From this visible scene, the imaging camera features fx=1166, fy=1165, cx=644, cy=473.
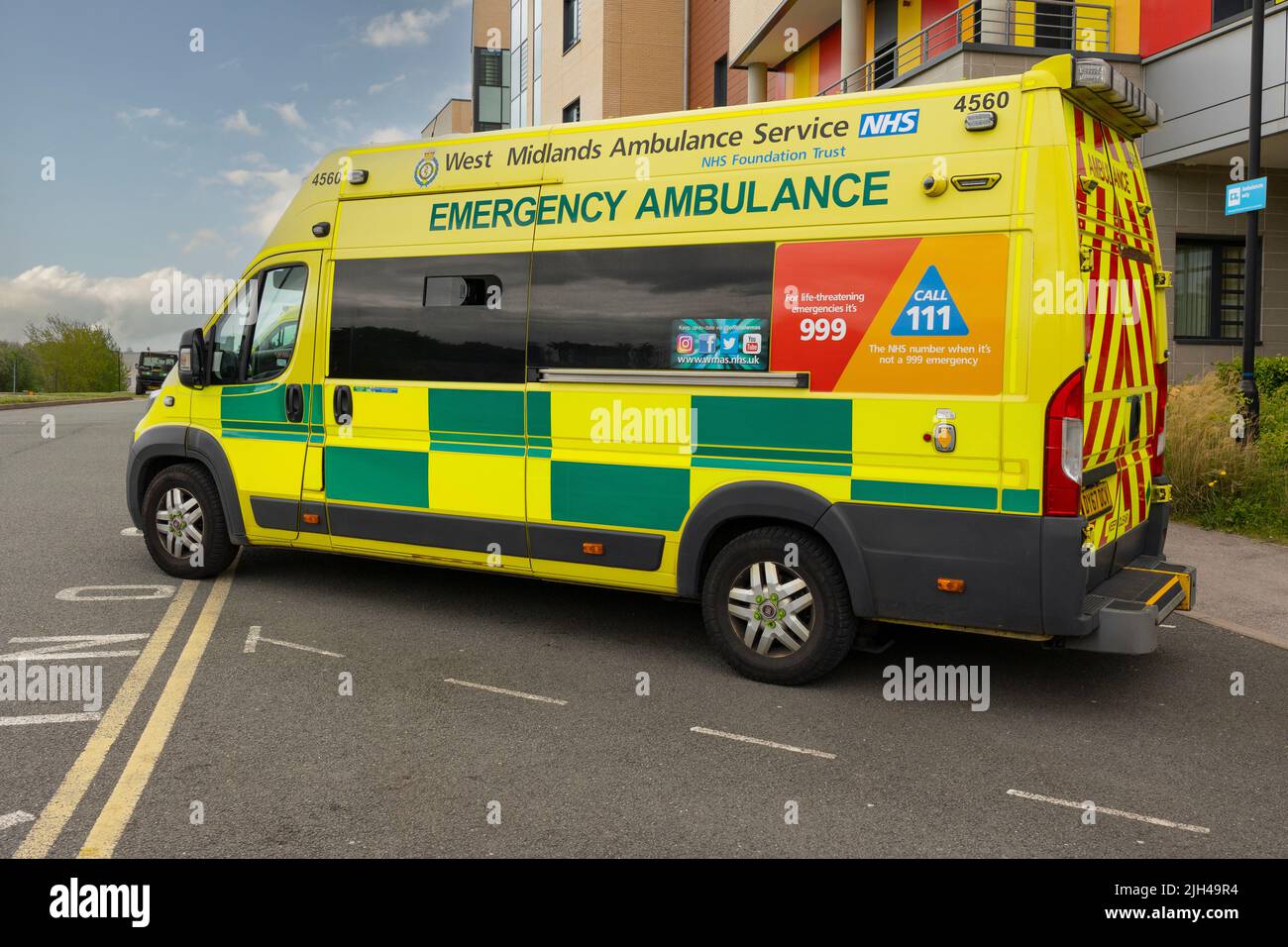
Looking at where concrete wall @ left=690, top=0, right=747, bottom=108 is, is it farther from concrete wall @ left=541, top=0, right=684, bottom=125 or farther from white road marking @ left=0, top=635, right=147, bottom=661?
white road marking @ left=0, top=635, right=147, bottom=661

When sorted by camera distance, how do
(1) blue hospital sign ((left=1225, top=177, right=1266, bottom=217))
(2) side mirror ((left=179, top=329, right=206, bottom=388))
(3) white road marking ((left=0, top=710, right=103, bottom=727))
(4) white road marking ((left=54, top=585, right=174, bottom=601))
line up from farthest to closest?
1. (1) blue hospital sign ((left=1225, top=177, right=1266, bottom=217))
2. (2) side mirror ((left=179, top=329, right=206, bottom=388))
3. (4) white road marking ((left=54, top=585, right=174, bottom=601))
4. (3) white road marking ((left=0, top=710, right=103, bottom=727))

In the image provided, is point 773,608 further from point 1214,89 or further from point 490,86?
point 490,86

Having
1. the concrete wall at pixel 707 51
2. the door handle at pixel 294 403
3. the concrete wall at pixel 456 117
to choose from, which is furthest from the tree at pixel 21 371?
the door handle at pixel 294 403

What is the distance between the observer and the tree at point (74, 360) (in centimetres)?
8044

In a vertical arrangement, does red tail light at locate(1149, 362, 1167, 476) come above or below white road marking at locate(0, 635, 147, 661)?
above

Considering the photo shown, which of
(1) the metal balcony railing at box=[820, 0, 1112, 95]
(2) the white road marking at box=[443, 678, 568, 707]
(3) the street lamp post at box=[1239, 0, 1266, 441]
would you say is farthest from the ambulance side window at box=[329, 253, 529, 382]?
(1) the metal balcony railing at box=[820, 0, 1112, 95]

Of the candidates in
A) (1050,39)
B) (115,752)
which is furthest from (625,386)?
(1050,39)

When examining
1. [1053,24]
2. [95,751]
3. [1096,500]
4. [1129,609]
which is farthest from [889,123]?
[1053,24]

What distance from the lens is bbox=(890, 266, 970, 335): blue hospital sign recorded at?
5.11 m

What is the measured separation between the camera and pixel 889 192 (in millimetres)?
5348

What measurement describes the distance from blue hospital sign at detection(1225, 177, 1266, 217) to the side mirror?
898 centimetres

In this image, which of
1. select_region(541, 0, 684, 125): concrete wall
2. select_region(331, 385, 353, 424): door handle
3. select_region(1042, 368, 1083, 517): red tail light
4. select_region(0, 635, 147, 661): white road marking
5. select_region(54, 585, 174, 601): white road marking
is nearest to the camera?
select_region(1042, 368, 1083, 517): red tail light

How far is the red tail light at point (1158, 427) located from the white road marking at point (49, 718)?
5.43 m

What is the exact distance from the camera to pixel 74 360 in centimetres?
8044
